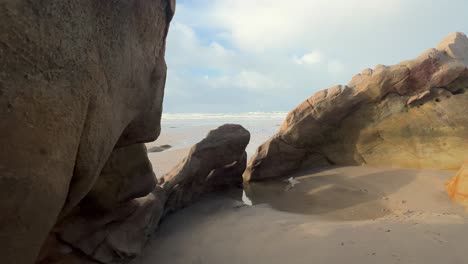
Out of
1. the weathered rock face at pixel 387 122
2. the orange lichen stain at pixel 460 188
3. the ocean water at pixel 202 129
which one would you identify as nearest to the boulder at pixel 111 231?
the weathered rock face at pixel 387 122

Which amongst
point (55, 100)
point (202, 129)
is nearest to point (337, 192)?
point (55, 100)

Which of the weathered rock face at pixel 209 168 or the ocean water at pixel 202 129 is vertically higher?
the weathered rock face at pixel 209 168

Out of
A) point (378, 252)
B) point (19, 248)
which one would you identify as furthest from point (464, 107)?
point (19, 248)

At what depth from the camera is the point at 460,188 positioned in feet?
13.7

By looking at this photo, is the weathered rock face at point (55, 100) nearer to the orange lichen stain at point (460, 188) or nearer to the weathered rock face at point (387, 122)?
the orange lichen stain at point (460, 188)

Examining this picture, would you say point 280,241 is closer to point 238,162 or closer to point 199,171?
point 199,171

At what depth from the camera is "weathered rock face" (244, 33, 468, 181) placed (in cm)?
617

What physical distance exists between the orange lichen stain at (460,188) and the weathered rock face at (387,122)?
1.51 metres

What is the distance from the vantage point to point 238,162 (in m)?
5.50

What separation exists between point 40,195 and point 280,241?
207 centimetres

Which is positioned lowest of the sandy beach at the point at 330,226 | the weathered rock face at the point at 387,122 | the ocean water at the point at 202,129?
the ocean water at the point at 202,129

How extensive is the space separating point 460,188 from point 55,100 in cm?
464

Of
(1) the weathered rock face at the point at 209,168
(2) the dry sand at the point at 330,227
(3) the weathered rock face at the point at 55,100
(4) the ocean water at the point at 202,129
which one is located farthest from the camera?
(4) the ocean water at the point at 202,129

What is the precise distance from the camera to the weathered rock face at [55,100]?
1394mm
